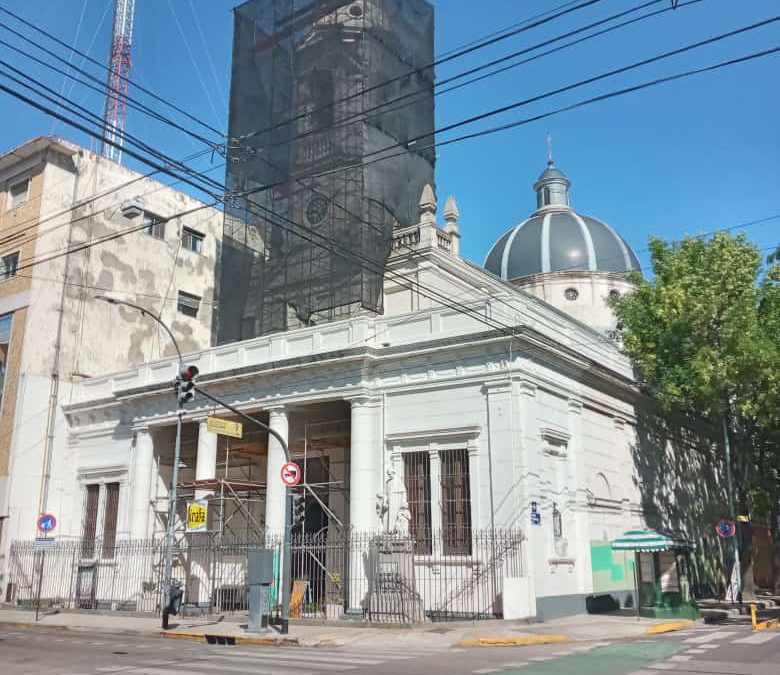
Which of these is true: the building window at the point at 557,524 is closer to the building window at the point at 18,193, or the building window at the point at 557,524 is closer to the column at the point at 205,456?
the column at the point at 205,456

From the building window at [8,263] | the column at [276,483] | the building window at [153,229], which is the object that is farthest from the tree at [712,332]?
the building window at [8,263]

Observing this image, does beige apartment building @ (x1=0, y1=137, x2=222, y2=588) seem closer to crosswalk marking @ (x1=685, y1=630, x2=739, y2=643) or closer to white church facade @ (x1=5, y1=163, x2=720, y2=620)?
white church facade @ (x1=5, y1=163, x2=720, y2=620)

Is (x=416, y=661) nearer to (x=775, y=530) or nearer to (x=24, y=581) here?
(x=24, y=581)

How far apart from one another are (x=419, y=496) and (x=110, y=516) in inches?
580

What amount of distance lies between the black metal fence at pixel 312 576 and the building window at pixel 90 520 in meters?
0.43

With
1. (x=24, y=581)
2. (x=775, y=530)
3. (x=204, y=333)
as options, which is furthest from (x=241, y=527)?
(x=775, y=530)

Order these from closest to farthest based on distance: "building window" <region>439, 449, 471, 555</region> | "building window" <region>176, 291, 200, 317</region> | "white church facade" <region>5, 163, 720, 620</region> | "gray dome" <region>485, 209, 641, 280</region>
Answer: "white church facade" <region>5, 163, 720, 620</region> < "building window" <region>439, 449, 471, 555</region> < "building window" <region>176, 291, 200, 317</region> < "gray dome" <region>485, 209, 641, 280</region>

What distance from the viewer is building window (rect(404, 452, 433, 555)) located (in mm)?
24062

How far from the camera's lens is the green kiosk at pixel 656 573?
23.8 metres

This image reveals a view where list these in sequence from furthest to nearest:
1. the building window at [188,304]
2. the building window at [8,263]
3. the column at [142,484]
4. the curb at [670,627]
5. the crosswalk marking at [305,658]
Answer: the building window at [188,304], the building window at [8,263], the column at [142,484], the curb at [670,627], the crosswalk marking at [305,658]

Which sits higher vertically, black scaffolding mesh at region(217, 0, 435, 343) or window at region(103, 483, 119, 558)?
black scaffolding mesh at region(217, 0, 435, 343)

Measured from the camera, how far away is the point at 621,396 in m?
30.0

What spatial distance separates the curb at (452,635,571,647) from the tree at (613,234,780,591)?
1245 cm

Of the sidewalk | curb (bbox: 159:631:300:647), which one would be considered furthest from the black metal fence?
curb (bbox: 159:631:300:647)
